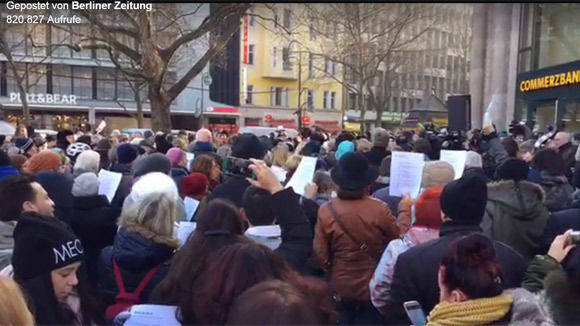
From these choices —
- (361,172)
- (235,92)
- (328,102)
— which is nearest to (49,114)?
(235,92)

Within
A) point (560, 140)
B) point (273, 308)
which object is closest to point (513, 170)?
point (273, 308)

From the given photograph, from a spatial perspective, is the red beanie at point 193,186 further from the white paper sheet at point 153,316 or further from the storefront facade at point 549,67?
the storefront facade at point 549,67

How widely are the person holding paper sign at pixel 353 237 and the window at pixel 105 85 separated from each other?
4468cm

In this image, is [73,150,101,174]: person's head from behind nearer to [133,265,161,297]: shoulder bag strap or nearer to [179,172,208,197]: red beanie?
[179,172,208,197]: red beanie

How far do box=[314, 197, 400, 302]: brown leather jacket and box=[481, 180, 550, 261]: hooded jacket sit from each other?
0.84 metres

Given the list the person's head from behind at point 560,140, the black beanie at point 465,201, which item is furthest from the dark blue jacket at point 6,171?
the person's head from behind at point 560,140

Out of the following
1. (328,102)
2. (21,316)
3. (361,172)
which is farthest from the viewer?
(328,102)

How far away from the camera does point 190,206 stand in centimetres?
490

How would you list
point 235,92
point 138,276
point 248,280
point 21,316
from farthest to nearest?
point 235,92, point 138,276, point 248,280, point 21,316

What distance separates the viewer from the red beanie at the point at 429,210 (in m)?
3.45

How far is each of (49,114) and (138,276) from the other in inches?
1829

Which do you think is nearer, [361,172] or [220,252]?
[220,252]

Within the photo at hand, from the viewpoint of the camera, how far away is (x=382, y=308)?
11.4 feet

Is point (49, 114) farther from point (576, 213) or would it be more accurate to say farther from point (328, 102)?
point (576, 213)
